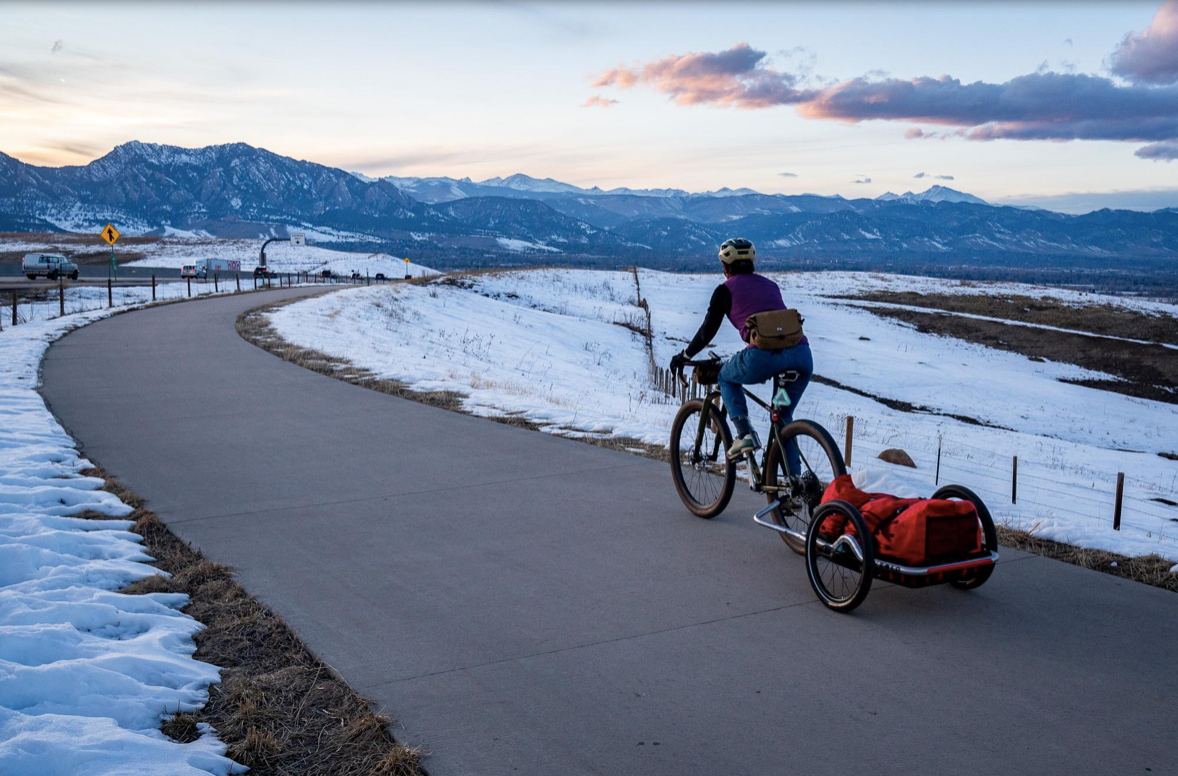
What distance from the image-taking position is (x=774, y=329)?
5.83 meters

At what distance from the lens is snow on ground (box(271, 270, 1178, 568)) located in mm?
11148

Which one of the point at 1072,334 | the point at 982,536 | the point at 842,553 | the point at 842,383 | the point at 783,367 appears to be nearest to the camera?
the point at 842,553

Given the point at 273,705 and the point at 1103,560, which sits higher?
the point at 1103,560

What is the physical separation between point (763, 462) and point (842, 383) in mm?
34618

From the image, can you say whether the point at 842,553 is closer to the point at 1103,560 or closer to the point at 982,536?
the point at 982,536

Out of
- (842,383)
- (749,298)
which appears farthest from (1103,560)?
(842,383)

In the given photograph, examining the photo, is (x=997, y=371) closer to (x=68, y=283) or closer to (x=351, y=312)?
(x=351, y=312)

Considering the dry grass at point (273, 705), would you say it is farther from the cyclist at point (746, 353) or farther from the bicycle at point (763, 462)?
the cyclist at point (746, 353)

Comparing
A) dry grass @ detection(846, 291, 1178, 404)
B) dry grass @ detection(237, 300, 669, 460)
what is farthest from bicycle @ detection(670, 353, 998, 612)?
dry grass @ detection(846, 291, 1178, 404)

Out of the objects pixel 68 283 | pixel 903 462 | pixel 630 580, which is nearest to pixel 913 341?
pixel 903 462

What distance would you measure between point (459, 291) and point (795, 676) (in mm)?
46725

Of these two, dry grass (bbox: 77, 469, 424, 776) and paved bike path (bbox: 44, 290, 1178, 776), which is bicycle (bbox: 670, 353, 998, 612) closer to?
paved bike path (bbox: 44, 290, 1178, 776)

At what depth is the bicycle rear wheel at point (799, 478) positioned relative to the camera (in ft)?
18.4

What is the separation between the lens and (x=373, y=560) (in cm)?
570
